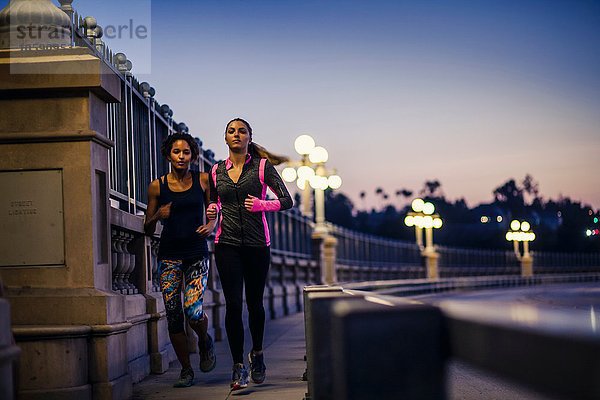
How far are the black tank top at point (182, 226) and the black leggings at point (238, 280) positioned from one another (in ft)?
1.19

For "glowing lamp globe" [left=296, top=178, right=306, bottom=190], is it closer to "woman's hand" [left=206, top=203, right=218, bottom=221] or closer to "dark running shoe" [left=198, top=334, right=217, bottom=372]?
"dark running shoe" [left=198, top=334, right=217, bottom=372]

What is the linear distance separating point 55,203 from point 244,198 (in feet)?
4.91

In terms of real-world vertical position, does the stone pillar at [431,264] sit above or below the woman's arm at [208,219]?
below

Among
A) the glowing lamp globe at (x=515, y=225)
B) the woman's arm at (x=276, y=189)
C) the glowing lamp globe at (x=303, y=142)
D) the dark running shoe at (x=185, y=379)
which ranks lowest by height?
the dark running shoe at (x=185, y=379)

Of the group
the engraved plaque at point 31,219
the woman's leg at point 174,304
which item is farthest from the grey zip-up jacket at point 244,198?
the engraved plaque at point 31,219

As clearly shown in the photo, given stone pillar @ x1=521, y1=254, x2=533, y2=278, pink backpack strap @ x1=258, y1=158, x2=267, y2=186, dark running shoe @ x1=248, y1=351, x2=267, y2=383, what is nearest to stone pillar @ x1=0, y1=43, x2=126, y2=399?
dark running shoe @ x1=248, y1=351, x2=267, y2=383

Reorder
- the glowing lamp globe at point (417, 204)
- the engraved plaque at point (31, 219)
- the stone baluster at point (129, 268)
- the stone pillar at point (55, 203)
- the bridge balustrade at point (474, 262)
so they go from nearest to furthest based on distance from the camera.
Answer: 1. the stone pillar at point (55, 203)
2. the engraved plaque at point (31, 219)
3. the stone baluster at point (129, 268)
4. the glowing lamp globe at point (417, 204)
5. the bridge balustrade at point (474, 262)

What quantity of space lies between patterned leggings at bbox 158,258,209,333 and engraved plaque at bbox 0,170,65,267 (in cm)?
132

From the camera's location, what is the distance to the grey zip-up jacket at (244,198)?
731cm

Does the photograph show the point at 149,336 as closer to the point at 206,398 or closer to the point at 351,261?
the point at 206,398

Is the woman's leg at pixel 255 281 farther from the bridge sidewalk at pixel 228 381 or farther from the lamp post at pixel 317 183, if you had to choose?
the lamp post at pixel 317 183

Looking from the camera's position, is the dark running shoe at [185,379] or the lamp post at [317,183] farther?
the lamp post at [317,183]

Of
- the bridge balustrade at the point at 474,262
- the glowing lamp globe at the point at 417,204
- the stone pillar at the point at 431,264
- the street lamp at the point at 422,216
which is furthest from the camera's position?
the bridge balustrade at the point at 474,262

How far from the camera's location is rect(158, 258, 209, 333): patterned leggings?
758 centimetres
